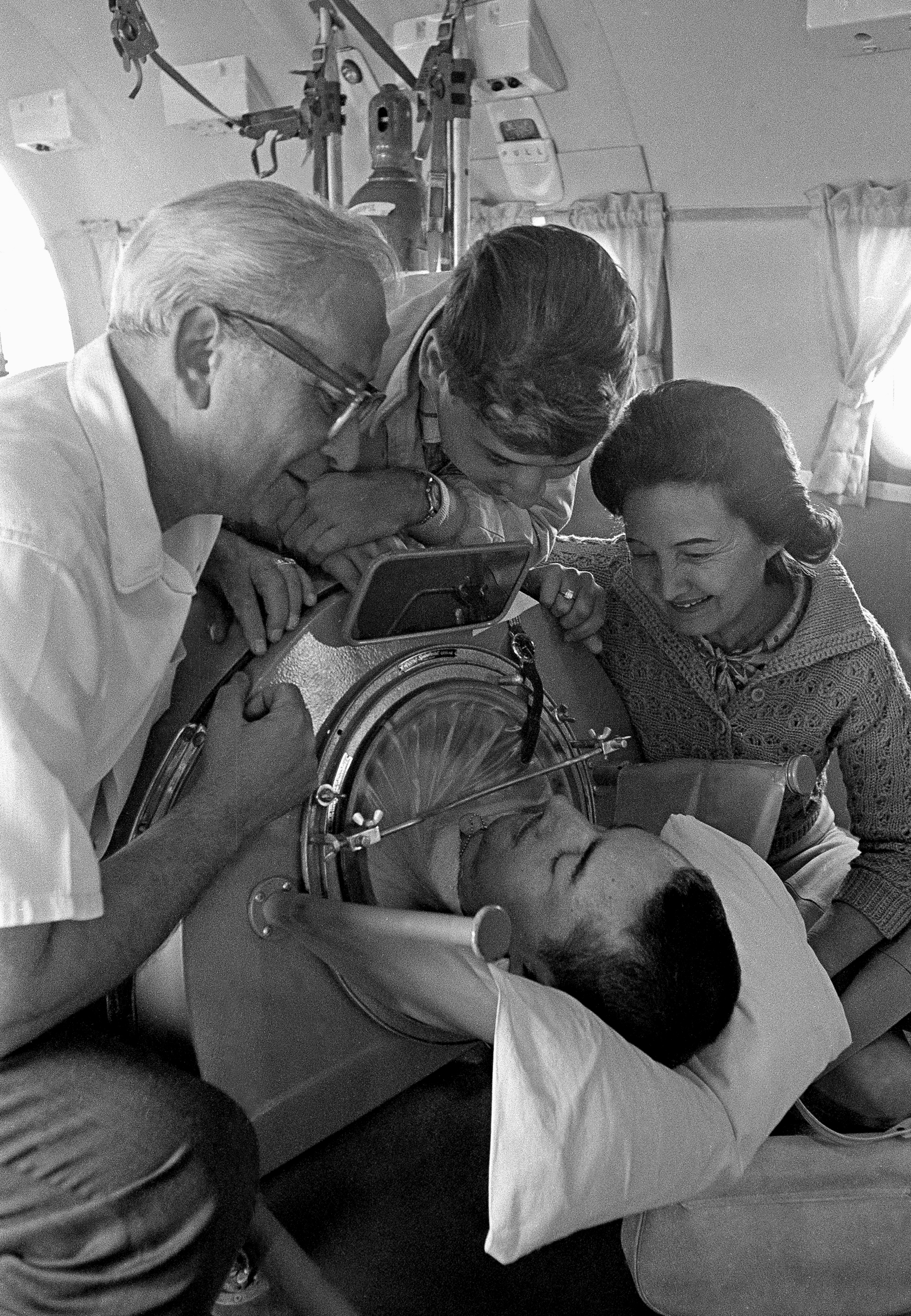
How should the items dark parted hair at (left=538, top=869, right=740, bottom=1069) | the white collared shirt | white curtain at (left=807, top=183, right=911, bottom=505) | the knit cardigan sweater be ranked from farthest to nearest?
1. white curtain at (left=807, top=183, right=911, bottom=505)
2. the knit cardigan sweater
3. dark parted hair at (left=538, top=869, right=740, bottom=1069)
4. the white collared shirt

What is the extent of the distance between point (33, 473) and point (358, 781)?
0.62 m

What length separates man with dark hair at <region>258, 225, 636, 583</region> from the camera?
5.34 ft

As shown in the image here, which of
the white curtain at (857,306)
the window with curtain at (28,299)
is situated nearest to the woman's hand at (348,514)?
the white curtain at (857,306)

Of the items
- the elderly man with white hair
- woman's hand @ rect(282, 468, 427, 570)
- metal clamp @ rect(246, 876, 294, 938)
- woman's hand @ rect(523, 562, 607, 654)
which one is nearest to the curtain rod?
woman's hand @ rect(523, 562, 607, 654)

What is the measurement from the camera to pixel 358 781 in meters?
1.62

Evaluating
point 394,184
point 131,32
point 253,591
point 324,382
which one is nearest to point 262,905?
point 253,591

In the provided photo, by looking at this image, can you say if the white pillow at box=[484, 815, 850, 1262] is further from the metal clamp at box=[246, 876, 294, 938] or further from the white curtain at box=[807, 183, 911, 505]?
the white curtain at box=[807, 183, 911, 505]

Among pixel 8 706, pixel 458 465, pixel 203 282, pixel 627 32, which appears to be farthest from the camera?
pixel 627 32

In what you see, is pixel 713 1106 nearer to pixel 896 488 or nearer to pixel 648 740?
pixel 648 740

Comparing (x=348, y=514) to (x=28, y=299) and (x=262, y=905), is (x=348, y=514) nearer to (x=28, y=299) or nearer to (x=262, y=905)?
(x=262, y=905)

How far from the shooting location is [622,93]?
4.91 m

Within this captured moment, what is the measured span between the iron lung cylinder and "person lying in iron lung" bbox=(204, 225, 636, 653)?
0.06 metres

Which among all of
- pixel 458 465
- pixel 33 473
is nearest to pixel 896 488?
pixel 458 465

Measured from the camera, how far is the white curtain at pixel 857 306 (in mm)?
4793
